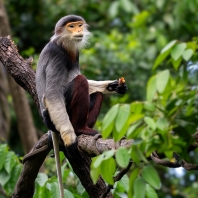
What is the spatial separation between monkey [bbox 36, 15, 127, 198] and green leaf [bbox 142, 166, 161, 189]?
4.63ft

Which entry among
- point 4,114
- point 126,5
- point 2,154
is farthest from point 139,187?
point 126,5

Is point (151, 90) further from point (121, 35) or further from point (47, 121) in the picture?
point (121, 35)

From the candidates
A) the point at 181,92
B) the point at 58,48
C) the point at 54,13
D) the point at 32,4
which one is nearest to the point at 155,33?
the point at 54,13

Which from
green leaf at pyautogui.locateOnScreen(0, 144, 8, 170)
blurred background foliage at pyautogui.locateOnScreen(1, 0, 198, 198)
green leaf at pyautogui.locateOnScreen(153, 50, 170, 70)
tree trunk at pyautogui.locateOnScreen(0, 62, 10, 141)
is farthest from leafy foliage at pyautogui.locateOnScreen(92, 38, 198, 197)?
tree trunk at pyautogui.locateOnScreen(0, 62, 10, 141)

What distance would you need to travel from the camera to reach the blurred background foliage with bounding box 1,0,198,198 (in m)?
7.22

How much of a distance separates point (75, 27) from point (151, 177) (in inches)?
84.8

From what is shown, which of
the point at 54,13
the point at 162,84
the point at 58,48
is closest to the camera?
the point at 162,84

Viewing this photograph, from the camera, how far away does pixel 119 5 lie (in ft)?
26.0

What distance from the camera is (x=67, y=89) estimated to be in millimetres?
3957

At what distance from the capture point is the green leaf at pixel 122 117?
2.14m

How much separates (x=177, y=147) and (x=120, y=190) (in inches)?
67.5

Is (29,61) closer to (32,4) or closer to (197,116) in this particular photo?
(197,116)

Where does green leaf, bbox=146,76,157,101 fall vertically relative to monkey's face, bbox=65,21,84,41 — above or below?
above

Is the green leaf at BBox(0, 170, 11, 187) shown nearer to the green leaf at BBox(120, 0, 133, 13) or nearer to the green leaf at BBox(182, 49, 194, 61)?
the green leaf at BBox(182, 49, 194, 61)
